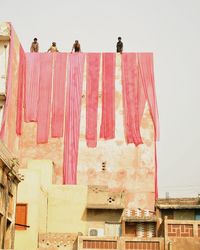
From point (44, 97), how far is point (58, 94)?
2.96 feet

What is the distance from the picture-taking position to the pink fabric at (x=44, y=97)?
3722 cm

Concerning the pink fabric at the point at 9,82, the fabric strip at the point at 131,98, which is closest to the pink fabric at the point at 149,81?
the fabric strip at the point at 131,98

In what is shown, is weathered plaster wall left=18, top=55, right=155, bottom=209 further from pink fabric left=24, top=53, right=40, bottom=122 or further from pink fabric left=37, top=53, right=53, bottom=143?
pink fabric left=24, top=53, right=40, bottom=122

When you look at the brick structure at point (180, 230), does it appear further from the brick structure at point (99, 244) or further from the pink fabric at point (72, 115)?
the pink fabric at point (72, 115)

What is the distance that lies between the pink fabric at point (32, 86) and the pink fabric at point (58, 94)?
113 centimetres

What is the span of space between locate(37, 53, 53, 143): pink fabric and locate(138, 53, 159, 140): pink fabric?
585 centimetres

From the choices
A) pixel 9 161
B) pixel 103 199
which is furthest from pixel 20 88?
pixel 9 161

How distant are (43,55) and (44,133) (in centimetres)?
523

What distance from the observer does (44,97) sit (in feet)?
124

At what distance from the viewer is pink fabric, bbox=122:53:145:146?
36938 mm

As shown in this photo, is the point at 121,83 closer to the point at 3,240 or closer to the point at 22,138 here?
the point at 22,138

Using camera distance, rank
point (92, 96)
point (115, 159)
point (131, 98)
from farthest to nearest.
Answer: point (92, 96) < point (131, 98) < point (115, 159)

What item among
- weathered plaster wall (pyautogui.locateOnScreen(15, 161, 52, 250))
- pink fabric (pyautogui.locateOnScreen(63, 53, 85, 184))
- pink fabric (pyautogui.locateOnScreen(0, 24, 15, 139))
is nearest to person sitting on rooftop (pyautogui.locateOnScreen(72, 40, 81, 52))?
pink fabric (pyautogui.locateOnScreen(63, 53, 85, 184))

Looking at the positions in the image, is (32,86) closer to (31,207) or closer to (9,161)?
(31,207)
